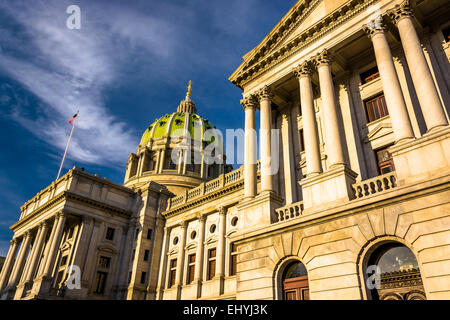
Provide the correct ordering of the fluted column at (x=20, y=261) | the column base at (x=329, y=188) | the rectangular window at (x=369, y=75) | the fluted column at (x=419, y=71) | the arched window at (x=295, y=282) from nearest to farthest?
the fluted column at (x=419, y=71)
the column base at (x=329, y=188)
the arched window at (x=295, y=282)
the rectangular window at (x=369, y=75)
the fluted column at (x=20, y=261)

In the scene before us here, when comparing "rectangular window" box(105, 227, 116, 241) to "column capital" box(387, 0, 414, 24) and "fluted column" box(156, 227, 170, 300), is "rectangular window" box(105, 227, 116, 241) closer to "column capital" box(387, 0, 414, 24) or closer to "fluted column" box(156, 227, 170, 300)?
"fluted column" box(156, 227, 170, 300)

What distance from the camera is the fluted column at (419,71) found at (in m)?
13.0

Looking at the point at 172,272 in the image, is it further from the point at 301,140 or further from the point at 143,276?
the point at 301,140

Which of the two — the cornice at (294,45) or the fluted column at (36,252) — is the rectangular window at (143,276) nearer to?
the fluted column at (36,252)

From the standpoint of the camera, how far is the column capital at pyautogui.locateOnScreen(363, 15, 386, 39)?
1647cm

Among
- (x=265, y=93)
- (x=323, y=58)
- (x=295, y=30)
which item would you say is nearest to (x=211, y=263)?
(x=265, y=93)

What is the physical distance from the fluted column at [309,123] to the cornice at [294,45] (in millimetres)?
1557

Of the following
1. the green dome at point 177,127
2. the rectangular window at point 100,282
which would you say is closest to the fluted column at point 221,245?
the rectangular window at point 100,282

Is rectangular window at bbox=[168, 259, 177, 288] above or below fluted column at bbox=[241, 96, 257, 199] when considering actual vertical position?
below

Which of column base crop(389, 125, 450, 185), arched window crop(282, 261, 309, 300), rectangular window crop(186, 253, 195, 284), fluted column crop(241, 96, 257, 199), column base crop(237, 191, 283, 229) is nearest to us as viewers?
column base crop(389, 125, 450, 185)

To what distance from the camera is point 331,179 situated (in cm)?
1502

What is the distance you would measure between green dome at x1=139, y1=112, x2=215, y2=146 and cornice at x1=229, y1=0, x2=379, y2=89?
4715 centimetres

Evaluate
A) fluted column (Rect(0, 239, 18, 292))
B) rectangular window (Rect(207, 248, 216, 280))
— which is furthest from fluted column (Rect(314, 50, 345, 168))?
fluted column (Rect(0, 239, 18, 292))

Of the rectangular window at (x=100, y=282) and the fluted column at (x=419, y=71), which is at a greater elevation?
the fluted column at (x=419, y=71)
